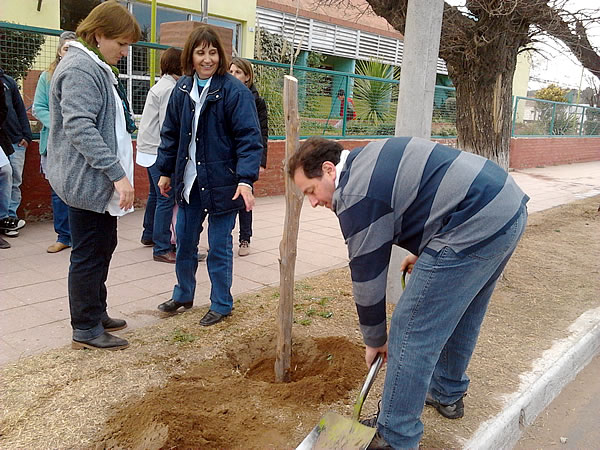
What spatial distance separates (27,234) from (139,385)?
3654mm

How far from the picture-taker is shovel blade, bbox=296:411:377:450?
2469 millimetres

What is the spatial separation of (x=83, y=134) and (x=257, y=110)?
2547mm

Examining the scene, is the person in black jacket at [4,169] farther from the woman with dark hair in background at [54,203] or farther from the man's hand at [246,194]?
the man's hand at [246,194]

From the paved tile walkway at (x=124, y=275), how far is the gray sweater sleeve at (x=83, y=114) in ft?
4.23

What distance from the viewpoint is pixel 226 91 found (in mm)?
3693

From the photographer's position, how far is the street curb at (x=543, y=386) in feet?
9.51

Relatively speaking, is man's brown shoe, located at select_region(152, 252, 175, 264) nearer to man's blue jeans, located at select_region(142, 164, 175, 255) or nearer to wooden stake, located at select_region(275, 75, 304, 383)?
man's blue jeans, located at select_region(142, 164, 175, 255)

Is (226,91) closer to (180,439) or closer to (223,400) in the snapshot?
(223,400)

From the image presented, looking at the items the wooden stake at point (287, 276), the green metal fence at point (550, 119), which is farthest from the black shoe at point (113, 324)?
the green metal fence at point (550, 119)

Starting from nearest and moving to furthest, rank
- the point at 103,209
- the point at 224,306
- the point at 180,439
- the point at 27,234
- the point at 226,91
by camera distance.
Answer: the point at 180,439 < the point at 103,209 < the point at 226,91 < the point at 224,306 < the point at 27,234

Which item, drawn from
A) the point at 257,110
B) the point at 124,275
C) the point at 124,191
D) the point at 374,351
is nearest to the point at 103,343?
the point at 124,191

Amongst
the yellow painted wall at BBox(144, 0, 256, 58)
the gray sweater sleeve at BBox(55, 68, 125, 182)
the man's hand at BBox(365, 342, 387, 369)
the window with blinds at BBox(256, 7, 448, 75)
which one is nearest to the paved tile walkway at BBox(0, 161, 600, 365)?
the gray sweater sleeve at BBox(55, 68, 125, 182)

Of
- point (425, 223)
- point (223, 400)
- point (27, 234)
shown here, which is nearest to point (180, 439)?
point (223, 400)

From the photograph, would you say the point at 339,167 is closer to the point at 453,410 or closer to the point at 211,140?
the point at 453,410
